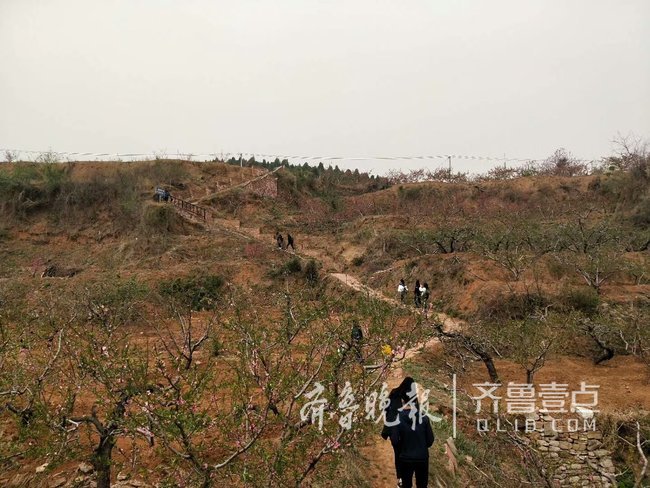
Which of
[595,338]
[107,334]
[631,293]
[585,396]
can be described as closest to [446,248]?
[631,293]

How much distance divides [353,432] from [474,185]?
36.5m

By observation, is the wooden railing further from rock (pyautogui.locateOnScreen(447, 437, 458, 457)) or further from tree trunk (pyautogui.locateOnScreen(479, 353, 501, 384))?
rock (pyautogui.locateOnScreen(447, 437, 458, 457))

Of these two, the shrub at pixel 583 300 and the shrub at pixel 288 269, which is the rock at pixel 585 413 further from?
the shrub at pixel 288 269

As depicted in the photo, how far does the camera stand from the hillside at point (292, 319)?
526cm

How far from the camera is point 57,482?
6004mm

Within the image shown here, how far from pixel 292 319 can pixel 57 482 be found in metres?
4.11

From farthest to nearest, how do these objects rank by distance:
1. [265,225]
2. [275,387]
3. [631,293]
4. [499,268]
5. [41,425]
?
[265,225]
[499,268]
[631,293]
[41,425]
[275,387]

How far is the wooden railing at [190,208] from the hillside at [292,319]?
2.79 ft

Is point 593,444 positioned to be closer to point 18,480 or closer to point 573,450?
point 573,450

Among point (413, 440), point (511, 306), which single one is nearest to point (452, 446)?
point (413, 440)

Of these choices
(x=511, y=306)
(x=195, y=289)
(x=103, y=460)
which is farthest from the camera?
(x=195, y=289)

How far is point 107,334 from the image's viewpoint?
22.1 feet

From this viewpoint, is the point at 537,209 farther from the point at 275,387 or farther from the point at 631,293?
the point at 275,387

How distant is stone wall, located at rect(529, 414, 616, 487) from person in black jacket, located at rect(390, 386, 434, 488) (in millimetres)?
4690
